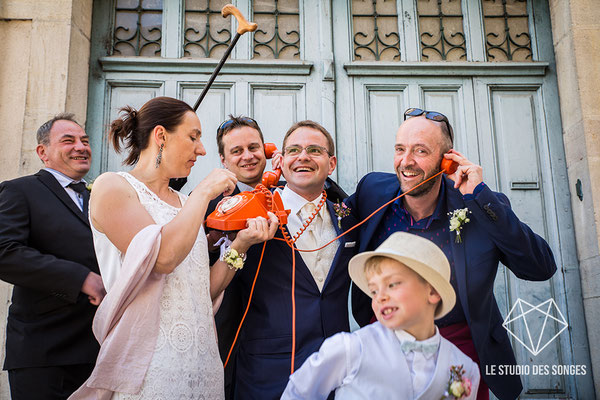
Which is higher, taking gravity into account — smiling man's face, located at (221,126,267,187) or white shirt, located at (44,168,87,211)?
smiling man's face, located at (221,126,267,187)

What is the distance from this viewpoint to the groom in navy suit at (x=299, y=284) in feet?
8.92

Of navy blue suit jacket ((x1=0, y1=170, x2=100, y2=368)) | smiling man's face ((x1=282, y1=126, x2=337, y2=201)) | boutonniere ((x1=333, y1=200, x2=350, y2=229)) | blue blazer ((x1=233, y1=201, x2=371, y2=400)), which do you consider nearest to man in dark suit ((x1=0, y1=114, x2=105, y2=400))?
navy blue suit jacket ((x1=0, y1=170, x2=100, y2=368))

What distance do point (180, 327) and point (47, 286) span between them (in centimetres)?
113

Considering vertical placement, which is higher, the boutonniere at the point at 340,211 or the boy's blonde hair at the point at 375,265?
the boutonniere at the point at 340,211

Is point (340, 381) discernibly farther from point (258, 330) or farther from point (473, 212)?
point (473, 212)

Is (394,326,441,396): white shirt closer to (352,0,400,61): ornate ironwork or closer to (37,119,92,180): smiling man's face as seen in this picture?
(37,119,92,180): smiling man's face

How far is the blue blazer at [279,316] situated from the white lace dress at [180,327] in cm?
26

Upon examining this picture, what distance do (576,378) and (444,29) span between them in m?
3.74

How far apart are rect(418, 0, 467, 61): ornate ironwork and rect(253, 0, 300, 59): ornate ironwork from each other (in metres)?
1.36

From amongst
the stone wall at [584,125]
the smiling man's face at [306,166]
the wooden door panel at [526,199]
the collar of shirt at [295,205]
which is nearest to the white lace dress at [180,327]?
the collar of shirt at [295,205]

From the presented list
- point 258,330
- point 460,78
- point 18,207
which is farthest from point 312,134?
point 460,78

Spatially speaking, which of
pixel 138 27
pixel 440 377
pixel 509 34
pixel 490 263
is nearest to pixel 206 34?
pixel 138 27

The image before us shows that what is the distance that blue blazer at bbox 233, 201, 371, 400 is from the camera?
2697mm

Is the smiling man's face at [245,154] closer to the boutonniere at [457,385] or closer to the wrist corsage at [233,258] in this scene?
the wrist corsage at [233,258]
